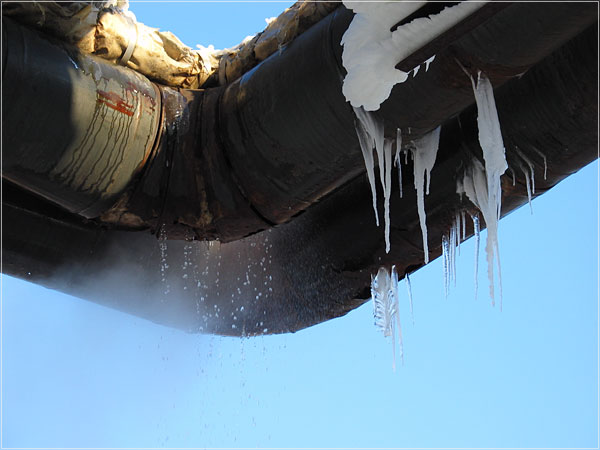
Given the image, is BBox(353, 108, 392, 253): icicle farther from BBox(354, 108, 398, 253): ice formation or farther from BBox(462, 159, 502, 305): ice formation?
BBox(462, 159, 502, 305): ice formation

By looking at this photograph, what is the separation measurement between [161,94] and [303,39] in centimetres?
70

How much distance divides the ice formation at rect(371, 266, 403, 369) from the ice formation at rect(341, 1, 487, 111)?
118 cm

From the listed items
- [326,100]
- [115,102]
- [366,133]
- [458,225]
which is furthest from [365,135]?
[115,102]

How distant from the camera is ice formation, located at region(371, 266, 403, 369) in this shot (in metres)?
3.66

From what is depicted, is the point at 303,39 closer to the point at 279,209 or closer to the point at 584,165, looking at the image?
the point at 279,209

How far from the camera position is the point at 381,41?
243 centimetres

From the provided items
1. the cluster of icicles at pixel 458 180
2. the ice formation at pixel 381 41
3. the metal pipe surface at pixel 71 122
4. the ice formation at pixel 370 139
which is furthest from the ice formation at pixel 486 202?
the metal pipe surface at pixel 71 122

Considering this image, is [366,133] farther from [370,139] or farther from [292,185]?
[292,185]

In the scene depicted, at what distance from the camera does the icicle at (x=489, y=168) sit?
8.62ft

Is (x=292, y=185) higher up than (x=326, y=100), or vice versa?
(x=326, y=100)

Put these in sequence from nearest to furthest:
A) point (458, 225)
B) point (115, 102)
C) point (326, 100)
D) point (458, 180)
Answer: point (326, 100), point (115, 102), point (458, 180), point (458, 225)

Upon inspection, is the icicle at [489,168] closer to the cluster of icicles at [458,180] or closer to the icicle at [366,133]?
the cluster of icicles at [458,180]

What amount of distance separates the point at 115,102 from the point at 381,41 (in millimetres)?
1158

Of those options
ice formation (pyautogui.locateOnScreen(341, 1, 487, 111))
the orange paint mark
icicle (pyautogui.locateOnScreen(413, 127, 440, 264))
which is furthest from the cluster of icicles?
the orange paint mark
